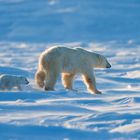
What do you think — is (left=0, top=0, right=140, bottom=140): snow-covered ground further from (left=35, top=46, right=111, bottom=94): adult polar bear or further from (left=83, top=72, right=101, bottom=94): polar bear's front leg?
(left=83, top=72, right=101, bottom=94): polar bear's front leg

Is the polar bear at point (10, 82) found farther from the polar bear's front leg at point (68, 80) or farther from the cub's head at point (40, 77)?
the polar bear's front leg at point (68, 80)

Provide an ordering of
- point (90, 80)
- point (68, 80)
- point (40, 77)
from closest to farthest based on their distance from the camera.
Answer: point (40, 77), point (90, 80), point (68, 80)

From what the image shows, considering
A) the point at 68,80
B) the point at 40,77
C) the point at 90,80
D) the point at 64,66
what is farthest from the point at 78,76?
the point at 64,66

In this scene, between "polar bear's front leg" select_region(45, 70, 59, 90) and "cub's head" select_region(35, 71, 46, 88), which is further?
"cub's head" select_region(35, 71, 46, 88)

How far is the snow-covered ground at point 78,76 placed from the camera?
618 centimetres

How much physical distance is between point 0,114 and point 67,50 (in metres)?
3.87

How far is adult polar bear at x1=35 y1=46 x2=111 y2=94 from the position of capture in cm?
1038

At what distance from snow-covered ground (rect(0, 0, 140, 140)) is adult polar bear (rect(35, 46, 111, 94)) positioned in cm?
29

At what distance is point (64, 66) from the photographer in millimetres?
10633

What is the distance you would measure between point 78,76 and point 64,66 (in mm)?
4734

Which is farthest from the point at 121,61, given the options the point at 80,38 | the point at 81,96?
the point at 81,96

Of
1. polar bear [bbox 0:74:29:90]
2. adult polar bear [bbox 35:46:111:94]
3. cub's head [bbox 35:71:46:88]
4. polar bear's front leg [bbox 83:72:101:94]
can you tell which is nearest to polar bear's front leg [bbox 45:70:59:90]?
adult polar bear [bbox 35:46:111:94]

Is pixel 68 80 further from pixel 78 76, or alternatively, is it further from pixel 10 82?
pixel 78 76

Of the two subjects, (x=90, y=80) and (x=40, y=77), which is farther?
(x=90, y=80)
